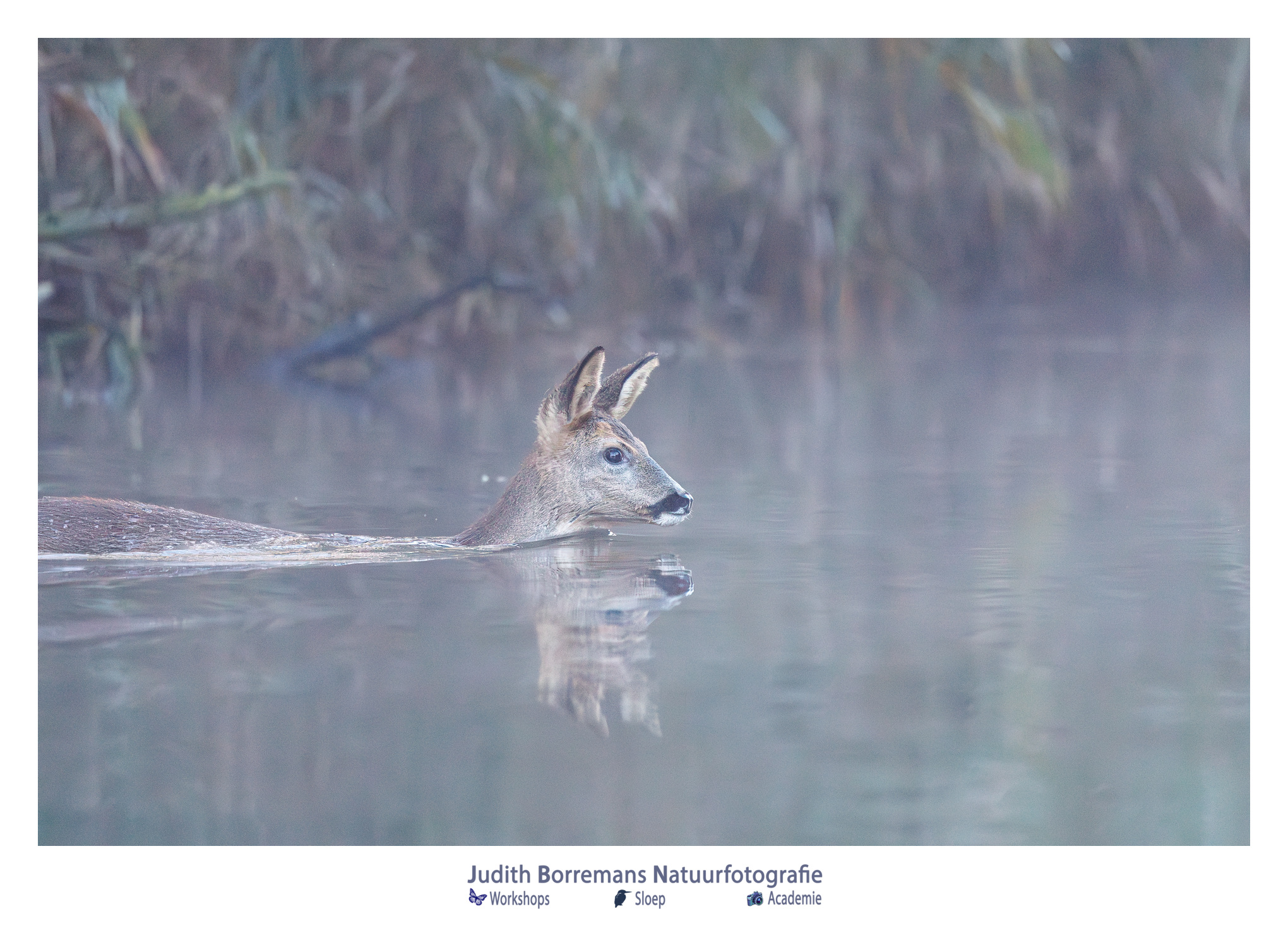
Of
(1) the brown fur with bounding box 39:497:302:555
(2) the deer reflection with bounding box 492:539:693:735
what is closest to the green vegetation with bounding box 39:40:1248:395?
(1) the brown fur with bounding box 39:497:302:555

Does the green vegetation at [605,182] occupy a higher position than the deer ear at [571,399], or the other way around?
the green vegetation at [605,182]

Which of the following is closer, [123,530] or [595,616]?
[595,616]

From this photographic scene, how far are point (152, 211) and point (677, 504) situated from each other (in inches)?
245

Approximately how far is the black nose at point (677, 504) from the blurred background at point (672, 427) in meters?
0.17

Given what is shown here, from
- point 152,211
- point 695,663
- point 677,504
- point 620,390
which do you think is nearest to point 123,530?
point 620,390

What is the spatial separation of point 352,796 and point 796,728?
39.8 inches

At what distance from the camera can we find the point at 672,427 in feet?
31.2

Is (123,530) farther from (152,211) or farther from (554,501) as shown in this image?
(152,211)

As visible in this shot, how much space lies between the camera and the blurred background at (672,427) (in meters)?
3.85

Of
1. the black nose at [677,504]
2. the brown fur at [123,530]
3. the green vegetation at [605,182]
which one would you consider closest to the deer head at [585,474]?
the black nose at [677,504]

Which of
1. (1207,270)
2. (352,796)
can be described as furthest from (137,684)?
(1207,270)

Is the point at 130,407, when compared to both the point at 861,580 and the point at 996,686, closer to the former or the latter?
the point at 861,580

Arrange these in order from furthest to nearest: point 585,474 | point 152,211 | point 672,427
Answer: point 152,211
point 672,427
point 585,474

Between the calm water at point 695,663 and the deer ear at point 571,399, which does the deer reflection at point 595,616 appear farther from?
the deer ear at point 571,399
